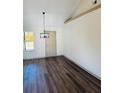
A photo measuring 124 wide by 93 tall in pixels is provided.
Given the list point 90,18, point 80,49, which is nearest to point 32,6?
point 90,18

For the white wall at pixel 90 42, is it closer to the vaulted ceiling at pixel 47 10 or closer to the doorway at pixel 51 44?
the vaulted ceiling at pixel 47 10

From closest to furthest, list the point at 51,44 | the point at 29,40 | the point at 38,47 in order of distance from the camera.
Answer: the point at 29,40
the point at 38,47
the point at 51,44

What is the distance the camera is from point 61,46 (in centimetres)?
846

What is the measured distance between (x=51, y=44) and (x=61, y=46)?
89cm

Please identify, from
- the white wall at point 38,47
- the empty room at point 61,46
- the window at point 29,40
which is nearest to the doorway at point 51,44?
the empty room at point 61,46

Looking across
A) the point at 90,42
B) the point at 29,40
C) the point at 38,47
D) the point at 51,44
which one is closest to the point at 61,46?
the point at 51,44

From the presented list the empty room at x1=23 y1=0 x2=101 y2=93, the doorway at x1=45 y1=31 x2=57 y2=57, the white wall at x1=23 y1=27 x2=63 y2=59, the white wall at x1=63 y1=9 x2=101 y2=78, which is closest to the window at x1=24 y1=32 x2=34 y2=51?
the empty room at x1=23 y1=0 x2=101 y2=93

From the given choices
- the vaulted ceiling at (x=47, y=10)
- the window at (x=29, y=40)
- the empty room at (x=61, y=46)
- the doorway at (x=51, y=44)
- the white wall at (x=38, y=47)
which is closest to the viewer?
the empty room at (x=61, y=46)

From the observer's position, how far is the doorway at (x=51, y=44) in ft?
26.2

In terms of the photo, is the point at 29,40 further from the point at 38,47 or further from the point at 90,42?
the point at 90,42

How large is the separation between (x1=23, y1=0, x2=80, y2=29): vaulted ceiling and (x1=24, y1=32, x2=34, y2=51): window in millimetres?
514
